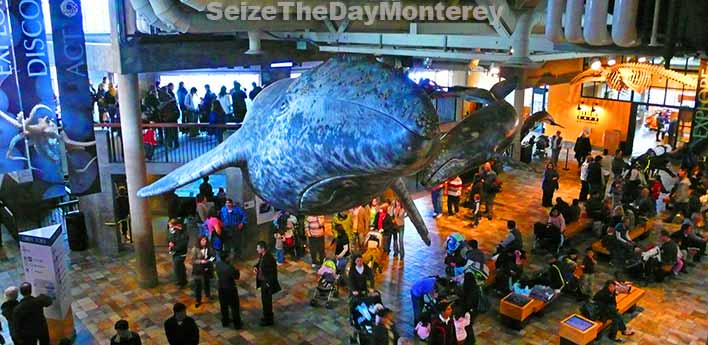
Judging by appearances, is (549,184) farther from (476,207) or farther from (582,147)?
(582,147)

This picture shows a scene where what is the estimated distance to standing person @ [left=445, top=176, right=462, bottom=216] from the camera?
49.6ft

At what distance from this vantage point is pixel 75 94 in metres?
9.65

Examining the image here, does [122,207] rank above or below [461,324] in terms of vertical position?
above

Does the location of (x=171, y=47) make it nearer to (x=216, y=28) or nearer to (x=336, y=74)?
(x=216, y=28)

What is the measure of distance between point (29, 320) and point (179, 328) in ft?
7.05

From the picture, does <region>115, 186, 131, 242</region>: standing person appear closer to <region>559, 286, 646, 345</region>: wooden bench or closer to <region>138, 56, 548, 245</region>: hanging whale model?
<region>559, 286, 646, 345</region>: wooden bench

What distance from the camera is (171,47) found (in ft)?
35.8

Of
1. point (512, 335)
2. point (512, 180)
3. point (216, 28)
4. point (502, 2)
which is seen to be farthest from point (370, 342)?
point (512, 180)

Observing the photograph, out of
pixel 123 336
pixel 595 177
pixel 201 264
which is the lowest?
pixel 201 264

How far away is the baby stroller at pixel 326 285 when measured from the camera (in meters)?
10.7

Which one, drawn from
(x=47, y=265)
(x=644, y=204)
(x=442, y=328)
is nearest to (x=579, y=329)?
(x=442, y=328)

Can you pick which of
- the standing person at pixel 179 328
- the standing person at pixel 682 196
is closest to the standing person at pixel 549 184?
the standing person at pixel 682 196

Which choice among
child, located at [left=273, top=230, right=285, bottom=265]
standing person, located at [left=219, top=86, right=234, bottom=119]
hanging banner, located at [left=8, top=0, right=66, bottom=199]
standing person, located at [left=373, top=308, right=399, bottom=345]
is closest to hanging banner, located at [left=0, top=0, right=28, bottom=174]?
hanging banner, located at [left=8, top=0, right=66, bottom=199]

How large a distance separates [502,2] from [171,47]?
8.50 metres
